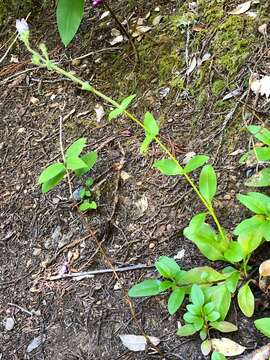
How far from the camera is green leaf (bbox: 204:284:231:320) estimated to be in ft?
5.40

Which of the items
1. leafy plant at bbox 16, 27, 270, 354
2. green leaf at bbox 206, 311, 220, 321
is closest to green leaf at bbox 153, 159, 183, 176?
leafy plant at bbox 16, 27, 270, 354

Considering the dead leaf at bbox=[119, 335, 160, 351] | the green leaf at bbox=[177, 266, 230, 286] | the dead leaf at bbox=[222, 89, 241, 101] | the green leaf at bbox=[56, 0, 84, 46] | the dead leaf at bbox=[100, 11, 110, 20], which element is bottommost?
the dead leaf at bbox=[119, 335, 160, 351]

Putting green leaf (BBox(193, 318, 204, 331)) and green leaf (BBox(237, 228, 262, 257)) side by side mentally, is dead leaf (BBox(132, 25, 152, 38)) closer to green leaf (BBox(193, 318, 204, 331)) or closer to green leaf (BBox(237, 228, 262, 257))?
green leaf (BBox(237, 228, 262, 257))

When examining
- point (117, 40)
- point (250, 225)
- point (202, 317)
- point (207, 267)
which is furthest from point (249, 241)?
point (117, 40)

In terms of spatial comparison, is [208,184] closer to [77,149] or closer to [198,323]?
[198,323]

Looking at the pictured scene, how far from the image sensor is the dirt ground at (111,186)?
1828mm

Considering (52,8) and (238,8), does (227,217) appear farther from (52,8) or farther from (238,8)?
(52,8)

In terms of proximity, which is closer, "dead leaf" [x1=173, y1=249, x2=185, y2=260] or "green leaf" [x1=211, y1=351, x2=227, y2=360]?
"green leaf" [x1=211, y1=351, x2=227, y2=360]

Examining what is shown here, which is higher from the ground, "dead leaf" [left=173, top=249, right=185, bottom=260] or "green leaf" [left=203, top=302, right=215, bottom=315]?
"green leaf" [left=203, top=302, right=215, bottom=315]

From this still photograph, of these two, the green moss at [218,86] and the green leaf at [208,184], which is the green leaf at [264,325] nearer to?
the green leaf at [208,184]

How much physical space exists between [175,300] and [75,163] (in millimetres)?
611

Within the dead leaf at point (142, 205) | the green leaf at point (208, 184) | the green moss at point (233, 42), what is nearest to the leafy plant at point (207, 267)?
the green leaf at point (208, 184)

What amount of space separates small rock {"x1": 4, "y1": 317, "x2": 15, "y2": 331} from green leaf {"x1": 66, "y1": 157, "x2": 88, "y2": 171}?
1.88 ft

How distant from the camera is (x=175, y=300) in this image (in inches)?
67.0
